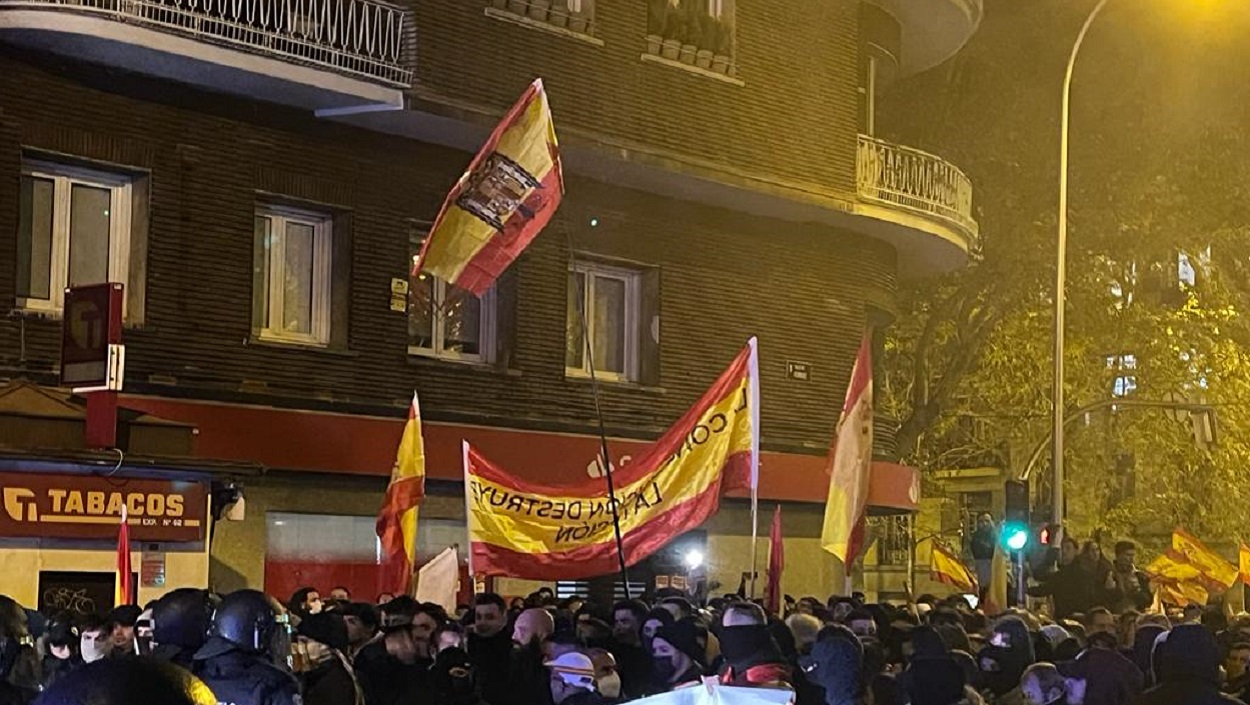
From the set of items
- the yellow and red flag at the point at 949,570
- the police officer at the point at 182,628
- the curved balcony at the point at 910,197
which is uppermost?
the curved balcony at the point at 910,197

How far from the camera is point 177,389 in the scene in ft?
57.3

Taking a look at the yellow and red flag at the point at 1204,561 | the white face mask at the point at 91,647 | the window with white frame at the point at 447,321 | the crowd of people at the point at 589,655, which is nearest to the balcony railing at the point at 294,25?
the window with white frame at the point at 447,321

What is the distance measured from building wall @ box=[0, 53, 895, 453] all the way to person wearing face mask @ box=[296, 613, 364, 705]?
8.82 m

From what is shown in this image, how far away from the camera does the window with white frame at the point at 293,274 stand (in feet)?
62.1

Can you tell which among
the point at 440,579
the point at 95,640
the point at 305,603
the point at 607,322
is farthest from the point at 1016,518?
the point at 95,640

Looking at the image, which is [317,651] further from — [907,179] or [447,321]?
[907,179]

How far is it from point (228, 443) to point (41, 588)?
7.95ft

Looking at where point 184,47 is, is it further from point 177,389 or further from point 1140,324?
point 1140,324

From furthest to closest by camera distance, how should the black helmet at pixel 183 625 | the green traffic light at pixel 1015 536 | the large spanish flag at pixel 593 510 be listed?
the green traffic light at pixel 1015 536, the large spanish flag at pixel 593 510, the black helmet at pixel 183 625

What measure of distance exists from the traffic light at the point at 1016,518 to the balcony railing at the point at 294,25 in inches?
357

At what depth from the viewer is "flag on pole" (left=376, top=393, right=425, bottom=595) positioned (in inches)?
598

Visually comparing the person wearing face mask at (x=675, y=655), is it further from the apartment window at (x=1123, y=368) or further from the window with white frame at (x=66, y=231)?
the apartment window at (x=1123, y=368)

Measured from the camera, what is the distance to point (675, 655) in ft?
30.9

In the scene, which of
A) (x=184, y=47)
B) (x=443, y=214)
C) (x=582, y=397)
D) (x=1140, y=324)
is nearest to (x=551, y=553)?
(x=443, y=214)
